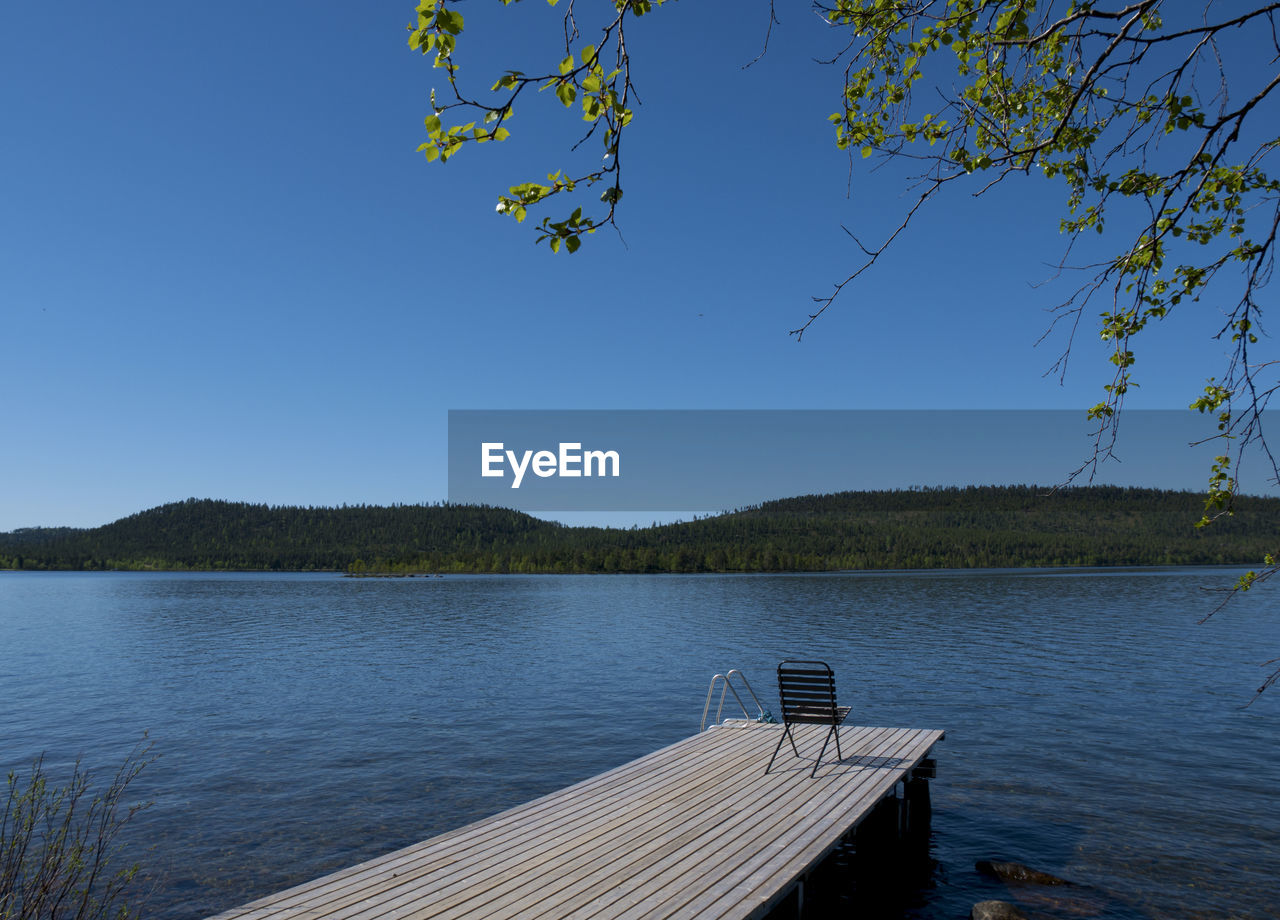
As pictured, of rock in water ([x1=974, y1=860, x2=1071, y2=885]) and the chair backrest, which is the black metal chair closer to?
the chair backrest

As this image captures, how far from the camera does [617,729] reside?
61.9 feet

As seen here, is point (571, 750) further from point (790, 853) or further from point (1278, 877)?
point (1278, 877)

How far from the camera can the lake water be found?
35.8 feet

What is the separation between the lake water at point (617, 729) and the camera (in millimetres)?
10922

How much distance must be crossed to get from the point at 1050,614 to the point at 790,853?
5300 centimetres

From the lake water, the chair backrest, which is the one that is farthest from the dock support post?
the chair backrest

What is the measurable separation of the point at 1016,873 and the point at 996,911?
5.90 feet

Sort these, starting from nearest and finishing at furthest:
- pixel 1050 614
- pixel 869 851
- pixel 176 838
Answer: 1. pixel 869 851
2. pixel 176 838
3. pixel 1050 614

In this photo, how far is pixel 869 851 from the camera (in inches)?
420

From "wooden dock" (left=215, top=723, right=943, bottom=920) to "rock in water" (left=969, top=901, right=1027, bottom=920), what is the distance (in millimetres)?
1447

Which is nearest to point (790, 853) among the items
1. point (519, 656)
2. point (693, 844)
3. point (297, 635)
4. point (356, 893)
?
point (693, 844)

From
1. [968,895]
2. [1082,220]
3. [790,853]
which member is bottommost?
[968,895]

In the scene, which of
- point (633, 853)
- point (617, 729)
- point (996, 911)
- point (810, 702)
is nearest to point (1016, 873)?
point (996, 911)

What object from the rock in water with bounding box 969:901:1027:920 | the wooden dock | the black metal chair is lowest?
the rock in water with bounding box 969:901:1027:920
